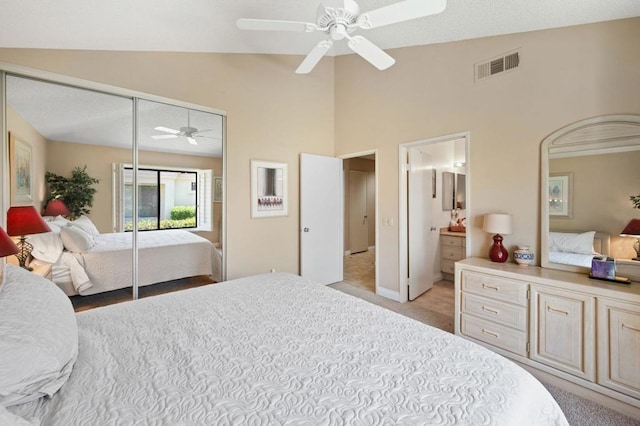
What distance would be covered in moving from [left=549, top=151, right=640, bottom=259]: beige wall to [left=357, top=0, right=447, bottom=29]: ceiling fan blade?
168 cm

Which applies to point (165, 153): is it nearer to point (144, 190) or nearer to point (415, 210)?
point (144, 190)

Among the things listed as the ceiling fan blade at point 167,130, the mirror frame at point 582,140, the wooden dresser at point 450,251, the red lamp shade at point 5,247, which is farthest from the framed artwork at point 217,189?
the wooden dresser at point 450,251

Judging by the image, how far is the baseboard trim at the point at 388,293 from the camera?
366 centimetres

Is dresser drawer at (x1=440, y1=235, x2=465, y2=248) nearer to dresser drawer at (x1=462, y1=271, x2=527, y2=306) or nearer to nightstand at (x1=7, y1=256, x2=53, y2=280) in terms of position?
Result: dresser drawer at (x1=462, y1=271, x2=527, y2=306)

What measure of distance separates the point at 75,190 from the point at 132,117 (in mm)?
821

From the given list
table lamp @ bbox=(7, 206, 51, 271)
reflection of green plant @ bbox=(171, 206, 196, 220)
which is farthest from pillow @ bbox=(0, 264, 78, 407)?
reflection of green plant @ bbox=(171, 206, 196, 220)

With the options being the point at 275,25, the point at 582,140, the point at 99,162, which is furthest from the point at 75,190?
the point at 582,140

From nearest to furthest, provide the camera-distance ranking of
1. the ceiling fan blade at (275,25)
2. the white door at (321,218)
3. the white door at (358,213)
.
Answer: the ceiling fan blade at (275,25), the white door at (321,218), the white door at (358,213)

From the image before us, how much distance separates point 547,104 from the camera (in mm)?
2426

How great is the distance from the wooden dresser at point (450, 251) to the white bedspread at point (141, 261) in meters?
3.44

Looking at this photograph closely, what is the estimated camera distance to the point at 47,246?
2.24 m

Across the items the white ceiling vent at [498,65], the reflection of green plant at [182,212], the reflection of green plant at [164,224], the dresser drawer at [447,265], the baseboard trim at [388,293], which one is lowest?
the baseboard trim at [388,293]

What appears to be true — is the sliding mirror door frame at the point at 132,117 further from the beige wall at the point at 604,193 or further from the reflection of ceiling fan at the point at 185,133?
the beige wall at the point at 604,193

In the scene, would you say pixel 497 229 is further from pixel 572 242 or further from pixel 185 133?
pixel 185 133
